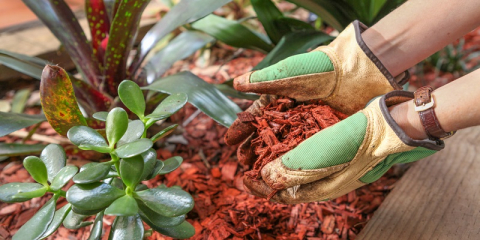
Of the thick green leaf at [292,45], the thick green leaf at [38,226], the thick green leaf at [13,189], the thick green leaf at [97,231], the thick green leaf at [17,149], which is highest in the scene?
the thick green leaf at [13,189]

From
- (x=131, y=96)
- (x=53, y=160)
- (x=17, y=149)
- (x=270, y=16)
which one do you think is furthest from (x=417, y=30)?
(x=17, y=149)

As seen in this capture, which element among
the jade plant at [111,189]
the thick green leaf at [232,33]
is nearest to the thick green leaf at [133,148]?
the jade plant at [111,189]

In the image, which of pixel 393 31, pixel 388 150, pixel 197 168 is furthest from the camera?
pixel 197 168

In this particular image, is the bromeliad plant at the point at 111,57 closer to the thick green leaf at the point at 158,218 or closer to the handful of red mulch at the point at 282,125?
the handful of red mulch at the point at 282,125

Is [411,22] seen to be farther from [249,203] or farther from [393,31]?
[249,203]

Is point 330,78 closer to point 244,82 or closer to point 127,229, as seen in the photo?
point 244,82

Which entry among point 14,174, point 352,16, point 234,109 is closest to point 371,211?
point 234,109
